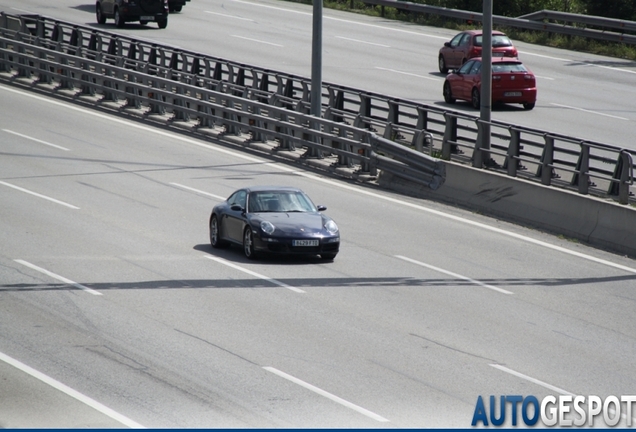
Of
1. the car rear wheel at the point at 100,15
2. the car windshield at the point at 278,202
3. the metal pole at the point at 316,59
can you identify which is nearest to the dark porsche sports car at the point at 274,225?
the car windshield at the point at 278,202

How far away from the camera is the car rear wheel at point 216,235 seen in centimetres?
1917

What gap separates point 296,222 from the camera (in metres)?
18.3

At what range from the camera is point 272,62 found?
4275 centimetres

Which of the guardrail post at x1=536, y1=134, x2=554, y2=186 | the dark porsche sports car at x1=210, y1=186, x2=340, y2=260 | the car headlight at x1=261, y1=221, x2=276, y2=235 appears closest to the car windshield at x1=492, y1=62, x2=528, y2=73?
the guardrail post at x1=536, y1=134, x2=554, y2=186

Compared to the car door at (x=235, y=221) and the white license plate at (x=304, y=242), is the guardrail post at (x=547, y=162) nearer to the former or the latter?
the white license plate at (x=304, y=242)

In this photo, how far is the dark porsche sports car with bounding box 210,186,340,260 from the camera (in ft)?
58.9

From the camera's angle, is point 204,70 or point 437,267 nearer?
point 437,267

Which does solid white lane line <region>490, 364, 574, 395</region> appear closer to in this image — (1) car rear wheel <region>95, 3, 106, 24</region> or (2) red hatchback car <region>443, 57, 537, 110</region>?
(2) red hatchback car <region>443, 57, 537, 110</region>

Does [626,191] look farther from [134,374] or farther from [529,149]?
[134,374]

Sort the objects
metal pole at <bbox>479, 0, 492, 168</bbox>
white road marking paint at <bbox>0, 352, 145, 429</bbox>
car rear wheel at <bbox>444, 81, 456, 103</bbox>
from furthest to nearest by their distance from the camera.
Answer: car rear wheel at <bbox>444, 81, 456, 103</bbox>, metal pole at <bbox>479, 0, 492, 168</bbox>, white road marking paint at <bbox>0, 352, 145, 429</bbox>

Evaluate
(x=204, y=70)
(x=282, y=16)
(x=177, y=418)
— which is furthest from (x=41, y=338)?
(x=282, y=16)

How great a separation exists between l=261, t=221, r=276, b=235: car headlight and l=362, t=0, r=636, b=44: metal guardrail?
30.8 meters

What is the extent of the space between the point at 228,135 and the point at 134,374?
66.2 ft

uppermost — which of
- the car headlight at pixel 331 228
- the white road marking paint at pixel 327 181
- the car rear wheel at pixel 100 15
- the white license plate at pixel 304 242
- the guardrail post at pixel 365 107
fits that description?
the car rear wheel at pixel 100 15
